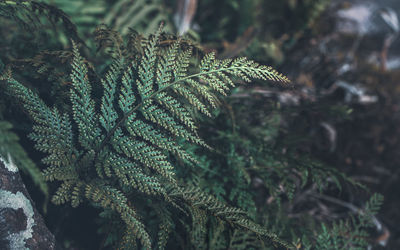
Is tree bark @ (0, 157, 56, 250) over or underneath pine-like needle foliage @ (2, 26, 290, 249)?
underneath

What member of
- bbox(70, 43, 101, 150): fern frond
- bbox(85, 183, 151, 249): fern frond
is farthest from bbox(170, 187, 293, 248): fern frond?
bbox(70, 43, 101, 150): fern frond

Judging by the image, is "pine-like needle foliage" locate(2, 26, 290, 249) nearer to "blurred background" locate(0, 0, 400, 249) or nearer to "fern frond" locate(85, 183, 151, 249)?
"fern frond" locate(85, 183, 151, 249)

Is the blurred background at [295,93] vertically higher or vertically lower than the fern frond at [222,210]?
higher

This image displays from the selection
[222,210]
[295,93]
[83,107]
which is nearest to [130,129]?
[83,107]

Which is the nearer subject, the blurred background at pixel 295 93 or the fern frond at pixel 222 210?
the fern frond at pixel 222 210

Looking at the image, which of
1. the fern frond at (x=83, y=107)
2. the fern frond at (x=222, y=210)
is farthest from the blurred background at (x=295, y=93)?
the fern frond at (x=222, y=210)

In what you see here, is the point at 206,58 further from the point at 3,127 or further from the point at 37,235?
the point at 37,235

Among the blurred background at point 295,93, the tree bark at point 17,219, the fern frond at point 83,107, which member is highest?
the blurred background at point 295,93

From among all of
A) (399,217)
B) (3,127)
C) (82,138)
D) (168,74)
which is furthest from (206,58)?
(399,217)

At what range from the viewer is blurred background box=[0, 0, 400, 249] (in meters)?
1.29

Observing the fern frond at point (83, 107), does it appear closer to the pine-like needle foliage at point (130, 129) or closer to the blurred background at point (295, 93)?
the pine-like needle foliage at point (130, 129)

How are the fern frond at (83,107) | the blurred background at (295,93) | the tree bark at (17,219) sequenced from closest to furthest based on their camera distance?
the tree bark at (17,219) → the fern frond at (83,107) → the blurred background at (295,93)

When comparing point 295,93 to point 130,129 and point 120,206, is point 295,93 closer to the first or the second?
point 130,129

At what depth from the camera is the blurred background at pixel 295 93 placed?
129 centimetres
